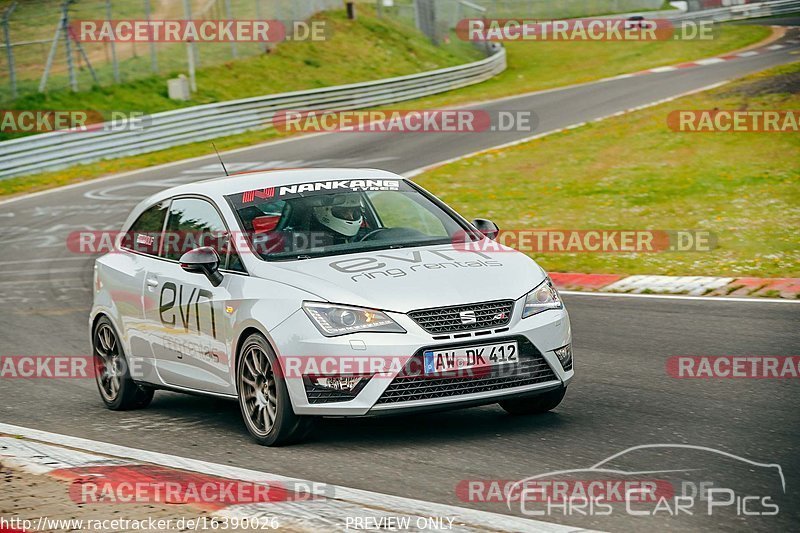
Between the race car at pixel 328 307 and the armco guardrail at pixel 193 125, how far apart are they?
19482mm

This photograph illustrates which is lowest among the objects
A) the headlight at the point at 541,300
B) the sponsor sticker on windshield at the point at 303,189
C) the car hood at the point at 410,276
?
the headlight at the point at 541,300

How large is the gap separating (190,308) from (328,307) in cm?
143

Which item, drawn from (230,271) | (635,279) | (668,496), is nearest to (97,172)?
(635,279)

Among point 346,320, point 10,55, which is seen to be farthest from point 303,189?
point 10,55

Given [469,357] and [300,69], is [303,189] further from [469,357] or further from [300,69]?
[300,69]

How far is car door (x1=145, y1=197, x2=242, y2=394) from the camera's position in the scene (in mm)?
7445

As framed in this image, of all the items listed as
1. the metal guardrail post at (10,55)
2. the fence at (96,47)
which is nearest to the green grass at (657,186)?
the metal guardrail post at (10,55)

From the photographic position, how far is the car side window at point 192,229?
25.6 ft

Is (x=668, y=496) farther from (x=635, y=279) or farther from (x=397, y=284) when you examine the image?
(x=635, y=279)

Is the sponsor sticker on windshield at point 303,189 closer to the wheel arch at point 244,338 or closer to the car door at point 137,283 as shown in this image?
the car door at point 137,283

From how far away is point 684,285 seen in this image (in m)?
12.7

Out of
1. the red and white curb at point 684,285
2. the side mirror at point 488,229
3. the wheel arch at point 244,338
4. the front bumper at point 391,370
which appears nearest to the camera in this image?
the front bumper at point 391,370

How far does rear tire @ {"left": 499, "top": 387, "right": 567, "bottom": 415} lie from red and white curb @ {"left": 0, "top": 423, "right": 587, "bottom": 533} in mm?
1967

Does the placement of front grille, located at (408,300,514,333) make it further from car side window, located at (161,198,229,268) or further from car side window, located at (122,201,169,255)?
car side window, located at (122,201,169,255)
